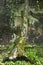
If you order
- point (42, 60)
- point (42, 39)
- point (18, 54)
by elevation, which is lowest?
point (42, 39)

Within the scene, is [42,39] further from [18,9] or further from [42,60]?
[42,60]

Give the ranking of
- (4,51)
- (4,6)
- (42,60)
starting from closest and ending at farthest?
(42,60) < (4,51) < (4,6)

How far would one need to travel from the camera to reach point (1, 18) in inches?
477

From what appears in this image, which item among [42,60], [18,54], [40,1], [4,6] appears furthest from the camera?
[4,6]

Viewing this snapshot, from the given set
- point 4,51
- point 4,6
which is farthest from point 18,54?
point 4,6

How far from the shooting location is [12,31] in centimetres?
1208

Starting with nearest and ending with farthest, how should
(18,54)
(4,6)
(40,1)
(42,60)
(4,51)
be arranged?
1. (18,54)
2. (42,60)
3. (4,51)
4. (40,1)
5. (4,6)

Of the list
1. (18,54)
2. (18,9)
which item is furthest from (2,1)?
(18,54)

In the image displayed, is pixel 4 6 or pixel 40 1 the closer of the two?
pixel 40 1

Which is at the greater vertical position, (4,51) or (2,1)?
(2,1)

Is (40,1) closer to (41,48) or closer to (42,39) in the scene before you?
(42,39)

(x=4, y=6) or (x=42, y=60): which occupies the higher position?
(x=4, y=6)

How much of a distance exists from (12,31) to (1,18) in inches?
42.2

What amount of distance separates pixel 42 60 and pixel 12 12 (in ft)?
14.4
